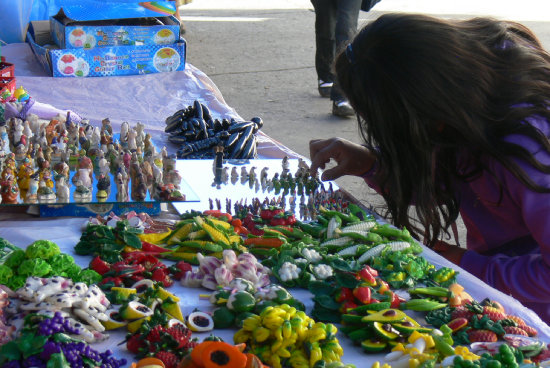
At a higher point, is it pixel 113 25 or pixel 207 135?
pixel 113 25

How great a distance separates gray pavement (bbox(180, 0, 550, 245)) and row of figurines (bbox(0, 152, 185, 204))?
109 cm

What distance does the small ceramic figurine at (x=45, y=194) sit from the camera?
54.4 inches

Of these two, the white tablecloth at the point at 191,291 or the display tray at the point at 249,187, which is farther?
the display tray at the point at 249,187

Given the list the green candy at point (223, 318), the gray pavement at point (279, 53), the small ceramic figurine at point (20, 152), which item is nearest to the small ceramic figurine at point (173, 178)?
the small ceramic figurine at point (20, 152)

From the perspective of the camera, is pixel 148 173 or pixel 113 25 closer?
pixel 148 173

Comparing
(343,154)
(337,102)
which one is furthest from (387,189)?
(337,102)

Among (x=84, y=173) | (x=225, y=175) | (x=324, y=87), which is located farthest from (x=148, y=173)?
(x=324, y=87)

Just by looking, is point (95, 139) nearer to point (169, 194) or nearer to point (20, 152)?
point (20, 152)

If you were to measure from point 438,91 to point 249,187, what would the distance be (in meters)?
0.63

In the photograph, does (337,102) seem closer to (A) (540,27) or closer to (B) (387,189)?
(B) (387,189)

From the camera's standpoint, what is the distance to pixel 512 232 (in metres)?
1.34

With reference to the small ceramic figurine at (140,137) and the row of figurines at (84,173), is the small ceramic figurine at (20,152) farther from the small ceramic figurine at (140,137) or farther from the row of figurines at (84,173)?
the small ceramic figurine at (140,137)

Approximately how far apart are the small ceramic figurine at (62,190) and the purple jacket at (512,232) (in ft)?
2.63

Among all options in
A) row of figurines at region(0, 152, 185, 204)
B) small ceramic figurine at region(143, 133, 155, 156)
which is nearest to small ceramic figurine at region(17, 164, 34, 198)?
row of figurines at region(0, 152, 185, 204)
